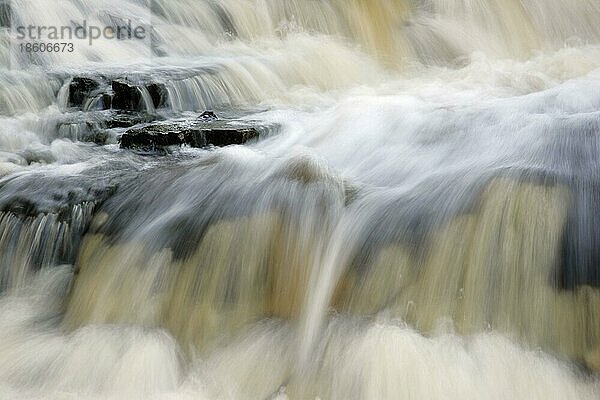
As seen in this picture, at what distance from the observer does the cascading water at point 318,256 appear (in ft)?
9.36

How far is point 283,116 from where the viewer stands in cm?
603

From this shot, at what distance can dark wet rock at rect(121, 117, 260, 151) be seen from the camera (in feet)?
16.5

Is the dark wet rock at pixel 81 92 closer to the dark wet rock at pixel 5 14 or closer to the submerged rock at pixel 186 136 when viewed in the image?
the submerged rock at pixel 186 136

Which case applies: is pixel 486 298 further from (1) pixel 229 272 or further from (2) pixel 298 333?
(1) pixel 229 272

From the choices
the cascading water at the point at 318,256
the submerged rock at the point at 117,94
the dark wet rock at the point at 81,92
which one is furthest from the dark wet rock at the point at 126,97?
the cascading water at the point at 318,256

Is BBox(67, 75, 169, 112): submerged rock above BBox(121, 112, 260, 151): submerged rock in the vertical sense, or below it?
above

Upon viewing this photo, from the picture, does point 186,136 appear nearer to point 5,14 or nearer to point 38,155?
point 38,155

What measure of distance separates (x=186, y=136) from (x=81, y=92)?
2071 millimetres

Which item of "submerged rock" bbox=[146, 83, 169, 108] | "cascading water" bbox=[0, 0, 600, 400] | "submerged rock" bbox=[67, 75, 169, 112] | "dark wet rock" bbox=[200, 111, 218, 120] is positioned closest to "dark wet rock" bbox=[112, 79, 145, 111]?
"submerged rock" bbox=[67, 75, 169, 112]

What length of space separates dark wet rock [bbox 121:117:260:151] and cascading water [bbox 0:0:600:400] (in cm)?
13

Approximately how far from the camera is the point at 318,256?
11.0 feet

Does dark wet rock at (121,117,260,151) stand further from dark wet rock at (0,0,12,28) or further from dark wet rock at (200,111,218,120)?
dark wet rock at (0,0,12,28)

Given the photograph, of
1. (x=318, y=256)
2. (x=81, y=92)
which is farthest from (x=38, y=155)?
(x=318, y=256)

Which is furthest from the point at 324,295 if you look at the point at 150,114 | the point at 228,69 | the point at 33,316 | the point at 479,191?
the point at 228,69
